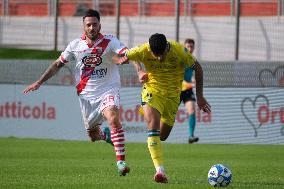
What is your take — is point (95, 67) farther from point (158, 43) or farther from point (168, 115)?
point (158, 43)

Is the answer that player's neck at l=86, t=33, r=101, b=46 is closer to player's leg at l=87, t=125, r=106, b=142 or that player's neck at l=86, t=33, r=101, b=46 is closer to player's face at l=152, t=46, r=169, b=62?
player's face at l=152, t=46, r=169, b=62

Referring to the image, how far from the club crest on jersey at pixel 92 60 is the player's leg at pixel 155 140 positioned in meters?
1.32

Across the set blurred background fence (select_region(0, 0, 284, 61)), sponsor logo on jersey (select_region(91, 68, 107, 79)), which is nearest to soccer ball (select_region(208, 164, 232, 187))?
sponsor logo on jersey (select_region(91, 68, 107, 79))

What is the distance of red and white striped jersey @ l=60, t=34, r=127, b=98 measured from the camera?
13.9 m

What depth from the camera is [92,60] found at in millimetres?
13898

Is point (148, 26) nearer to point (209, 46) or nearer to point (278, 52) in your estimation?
point (209, 46)

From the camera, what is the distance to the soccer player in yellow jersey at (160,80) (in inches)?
498

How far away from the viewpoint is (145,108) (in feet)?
42.8

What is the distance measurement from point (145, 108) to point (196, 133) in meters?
10.7

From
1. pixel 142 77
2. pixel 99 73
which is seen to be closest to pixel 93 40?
pixel 99 73

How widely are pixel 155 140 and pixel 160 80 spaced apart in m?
1.11

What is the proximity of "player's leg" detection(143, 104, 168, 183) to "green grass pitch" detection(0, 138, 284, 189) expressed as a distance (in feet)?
0.67

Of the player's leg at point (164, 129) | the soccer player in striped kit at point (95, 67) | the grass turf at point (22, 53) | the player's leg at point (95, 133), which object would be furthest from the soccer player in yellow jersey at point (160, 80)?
the grass turf at point (22, 53)

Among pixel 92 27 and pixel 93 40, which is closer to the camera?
pixel 92 27
